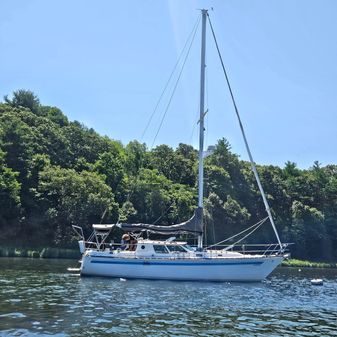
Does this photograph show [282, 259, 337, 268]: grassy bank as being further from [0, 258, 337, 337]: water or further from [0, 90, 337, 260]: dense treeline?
[0, 258, 337, 337]: water

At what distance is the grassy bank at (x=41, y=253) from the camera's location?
191ft

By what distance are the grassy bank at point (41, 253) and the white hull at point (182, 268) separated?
24.2 m

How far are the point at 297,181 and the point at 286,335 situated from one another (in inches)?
3213

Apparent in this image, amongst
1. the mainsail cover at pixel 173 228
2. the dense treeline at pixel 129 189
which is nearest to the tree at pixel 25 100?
the dense treeline at pixel 129 189

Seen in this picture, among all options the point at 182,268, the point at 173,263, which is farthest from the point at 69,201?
the point at 182,268

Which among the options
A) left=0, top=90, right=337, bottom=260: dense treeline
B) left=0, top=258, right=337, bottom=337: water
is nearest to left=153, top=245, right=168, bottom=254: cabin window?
left=0, top=258, right=337, bottom=337: water

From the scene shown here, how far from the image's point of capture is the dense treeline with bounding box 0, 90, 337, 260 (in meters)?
68.1

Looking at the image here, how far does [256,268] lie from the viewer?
37156 mm

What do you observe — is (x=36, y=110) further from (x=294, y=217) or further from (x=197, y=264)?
(x=197, y=264)

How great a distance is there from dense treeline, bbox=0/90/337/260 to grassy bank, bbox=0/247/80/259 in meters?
4.98

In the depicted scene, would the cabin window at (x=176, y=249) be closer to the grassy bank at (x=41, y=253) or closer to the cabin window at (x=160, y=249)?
the cabin window at (x=160, y=249)

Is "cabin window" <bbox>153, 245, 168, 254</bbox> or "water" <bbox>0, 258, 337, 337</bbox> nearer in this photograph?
"water" <bbox>0, 258, 337, 337</bbox>

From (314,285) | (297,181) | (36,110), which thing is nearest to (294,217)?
(297,181)

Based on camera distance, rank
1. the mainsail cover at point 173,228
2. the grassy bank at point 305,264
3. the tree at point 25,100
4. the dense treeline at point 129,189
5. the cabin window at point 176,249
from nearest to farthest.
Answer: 1. the cabin window at point 176,249
2. the mainsail cover at point 173,228
3. the dense treeline at point 129,189
4. the grassy bank at point 305,264
5. the tree at point 25,100
